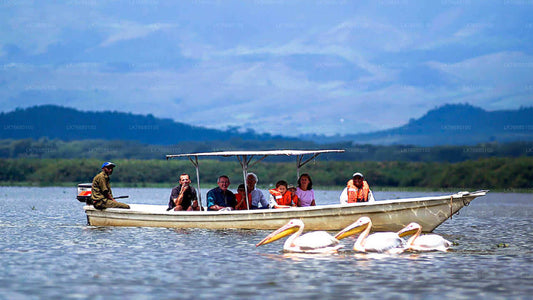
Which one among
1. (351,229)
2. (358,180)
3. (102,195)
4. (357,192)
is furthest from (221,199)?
(351,229)

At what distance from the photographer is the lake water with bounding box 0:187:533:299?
13.1 m

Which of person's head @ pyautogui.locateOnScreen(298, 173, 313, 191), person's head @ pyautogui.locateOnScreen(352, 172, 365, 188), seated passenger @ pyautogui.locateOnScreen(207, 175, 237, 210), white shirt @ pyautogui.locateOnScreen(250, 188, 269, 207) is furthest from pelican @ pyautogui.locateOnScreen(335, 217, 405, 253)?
seated passenger @ pyautogui.locateOnScreen(207, 175, 237, 210)

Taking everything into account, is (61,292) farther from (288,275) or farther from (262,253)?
(262,253)

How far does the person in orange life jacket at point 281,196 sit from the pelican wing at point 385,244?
5.34m

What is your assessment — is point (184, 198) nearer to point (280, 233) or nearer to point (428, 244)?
point (280, 233)

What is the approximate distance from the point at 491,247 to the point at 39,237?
1144cm

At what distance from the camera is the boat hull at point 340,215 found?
2153cm

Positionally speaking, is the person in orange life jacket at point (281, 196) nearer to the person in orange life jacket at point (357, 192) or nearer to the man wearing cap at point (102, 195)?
the person in orange life jacket at point (357, 192)

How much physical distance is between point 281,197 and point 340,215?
6.76ft

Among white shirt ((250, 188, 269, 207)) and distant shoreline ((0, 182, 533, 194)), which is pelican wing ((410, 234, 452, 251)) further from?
distant shoreline ((0, 182, 533, 194))

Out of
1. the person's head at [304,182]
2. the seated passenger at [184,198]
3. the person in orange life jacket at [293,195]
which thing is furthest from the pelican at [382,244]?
the seated passenger at [184,198]

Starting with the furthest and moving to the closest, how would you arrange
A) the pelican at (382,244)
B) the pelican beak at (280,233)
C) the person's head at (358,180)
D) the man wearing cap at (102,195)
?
the man wearing cap at (102,195) < the person's head at (358,180) < the pelican beak at (280,233) < the pelican at (382,244)

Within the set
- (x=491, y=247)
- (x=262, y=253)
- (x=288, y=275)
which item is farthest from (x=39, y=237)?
(x=491, y=247)

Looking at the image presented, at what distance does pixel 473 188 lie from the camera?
7600 cm
